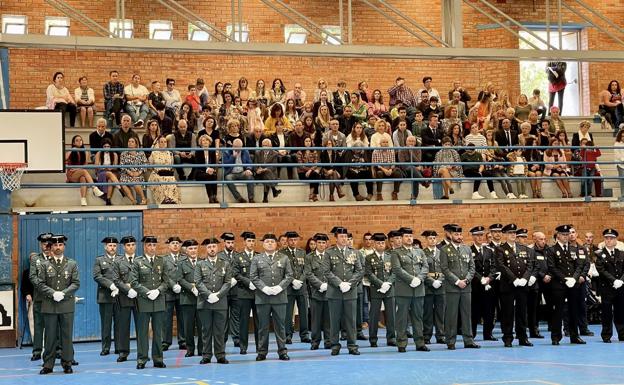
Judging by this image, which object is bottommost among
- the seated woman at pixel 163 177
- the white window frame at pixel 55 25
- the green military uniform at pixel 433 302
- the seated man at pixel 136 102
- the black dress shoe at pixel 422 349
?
the black dress shoe at pixel 422 349

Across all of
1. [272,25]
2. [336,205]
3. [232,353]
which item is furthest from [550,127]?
[232,353]

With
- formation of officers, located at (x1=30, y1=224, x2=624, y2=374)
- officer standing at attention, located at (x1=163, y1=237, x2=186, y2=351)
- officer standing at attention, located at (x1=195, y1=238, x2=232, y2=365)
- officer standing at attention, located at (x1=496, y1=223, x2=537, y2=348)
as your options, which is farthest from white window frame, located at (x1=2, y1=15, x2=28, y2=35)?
officer standing at attention, located at (x1=496, y1=223, x2=537, y2=348)

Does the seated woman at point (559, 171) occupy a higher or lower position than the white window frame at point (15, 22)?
lower

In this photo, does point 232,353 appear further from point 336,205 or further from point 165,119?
point 165,119

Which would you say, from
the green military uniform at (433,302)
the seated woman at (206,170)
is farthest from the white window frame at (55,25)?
the green military uniform at (433,302)

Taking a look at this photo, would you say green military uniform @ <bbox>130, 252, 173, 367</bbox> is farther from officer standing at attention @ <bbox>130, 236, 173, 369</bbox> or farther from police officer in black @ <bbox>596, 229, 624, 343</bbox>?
police officer in black @ <bbox>596, 229, 624, 343</bbox>

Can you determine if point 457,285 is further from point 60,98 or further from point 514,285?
point 60,98

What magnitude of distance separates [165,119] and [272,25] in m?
6.21

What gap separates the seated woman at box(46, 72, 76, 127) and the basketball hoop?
4781 mm

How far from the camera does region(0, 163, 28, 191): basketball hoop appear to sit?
53.7ft

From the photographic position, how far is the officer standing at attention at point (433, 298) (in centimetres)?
1708

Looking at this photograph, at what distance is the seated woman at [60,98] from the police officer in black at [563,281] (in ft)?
32.2

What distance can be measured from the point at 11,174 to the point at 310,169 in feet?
18.9

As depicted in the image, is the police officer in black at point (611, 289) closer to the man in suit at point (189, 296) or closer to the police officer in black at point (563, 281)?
the police officer in black at point (563, 281)
